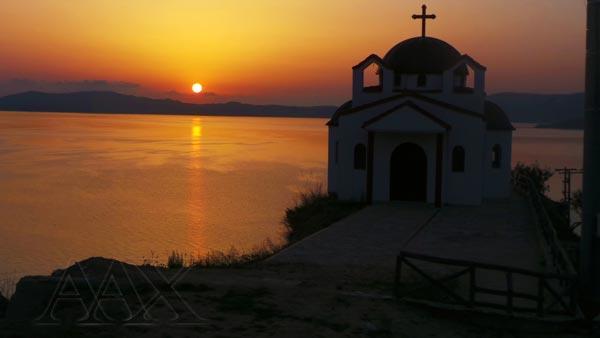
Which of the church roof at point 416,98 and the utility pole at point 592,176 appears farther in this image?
the church roof at point 416,98

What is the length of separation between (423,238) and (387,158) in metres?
7.96

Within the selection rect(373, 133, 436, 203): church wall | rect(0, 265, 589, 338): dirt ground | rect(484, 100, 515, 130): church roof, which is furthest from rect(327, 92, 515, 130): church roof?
rect(0, 265, 589, 338): dirt ground

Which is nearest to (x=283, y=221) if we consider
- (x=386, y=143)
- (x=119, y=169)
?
(x=386, y=143)

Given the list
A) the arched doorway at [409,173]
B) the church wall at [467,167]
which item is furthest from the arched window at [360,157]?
the church wall at [467,167]

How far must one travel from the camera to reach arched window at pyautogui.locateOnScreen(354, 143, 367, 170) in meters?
26.9

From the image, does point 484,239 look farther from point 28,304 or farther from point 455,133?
point 28,304

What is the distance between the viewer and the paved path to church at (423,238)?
16.1m

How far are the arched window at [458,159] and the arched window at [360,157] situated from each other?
3.60 metres

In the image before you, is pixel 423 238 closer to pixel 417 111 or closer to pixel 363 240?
pixel 363 240

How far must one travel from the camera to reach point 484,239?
62.0 ft

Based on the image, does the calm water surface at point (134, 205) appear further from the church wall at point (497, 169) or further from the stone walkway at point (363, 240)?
the church wall at point (497, 169)

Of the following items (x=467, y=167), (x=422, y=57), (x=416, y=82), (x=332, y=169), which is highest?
A: (x=422, y=57)

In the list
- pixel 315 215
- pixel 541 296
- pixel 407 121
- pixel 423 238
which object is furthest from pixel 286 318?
pixel 315 215

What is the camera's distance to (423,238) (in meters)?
18.8
